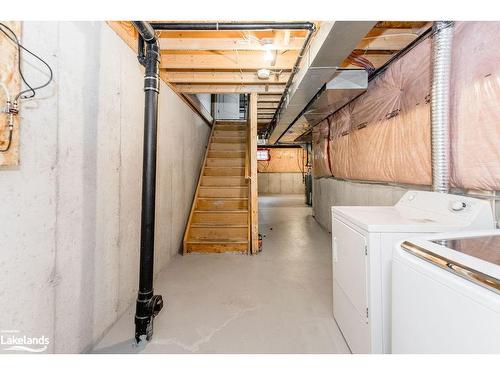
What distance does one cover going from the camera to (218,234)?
343 centimetres

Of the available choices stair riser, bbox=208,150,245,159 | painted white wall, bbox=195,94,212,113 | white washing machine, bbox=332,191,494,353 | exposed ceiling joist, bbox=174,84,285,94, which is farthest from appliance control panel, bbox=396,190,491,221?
painted white wall, bbox=195,94,212,113

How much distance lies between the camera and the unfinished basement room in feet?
3.14

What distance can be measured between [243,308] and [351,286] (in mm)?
950

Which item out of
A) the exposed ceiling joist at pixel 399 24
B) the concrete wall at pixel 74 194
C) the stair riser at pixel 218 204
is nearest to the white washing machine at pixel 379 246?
the exposed ceiling joist at pixel 399 24

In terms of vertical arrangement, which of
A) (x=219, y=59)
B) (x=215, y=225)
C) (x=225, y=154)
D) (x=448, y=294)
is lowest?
(x=215, y=225)

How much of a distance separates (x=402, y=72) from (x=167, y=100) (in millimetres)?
2439

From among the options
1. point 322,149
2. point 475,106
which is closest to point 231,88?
point 322,149

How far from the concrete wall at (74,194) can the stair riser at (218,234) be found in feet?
4.64

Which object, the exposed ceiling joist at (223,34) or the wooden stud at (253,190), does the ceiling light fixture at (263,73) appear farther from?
the wooden stud at (253,190)

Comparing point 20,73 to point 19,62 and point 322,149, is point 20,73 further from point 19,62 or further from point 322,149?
point 322,149

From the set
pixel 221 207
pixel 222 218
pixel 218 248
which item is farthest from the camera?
pixel 221 207

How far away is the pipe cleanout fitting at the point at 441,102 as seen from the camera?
4.66ft

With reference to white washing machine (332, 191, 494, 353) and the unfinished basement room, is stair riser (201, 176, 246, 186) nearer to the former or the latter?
the unfinished basement room

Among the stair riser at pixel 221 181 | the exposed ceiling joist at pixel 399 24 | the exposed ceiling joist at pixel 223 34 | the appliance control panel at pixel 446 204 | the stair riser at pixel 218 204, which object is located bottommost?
the stair riser at pixel 218 204
